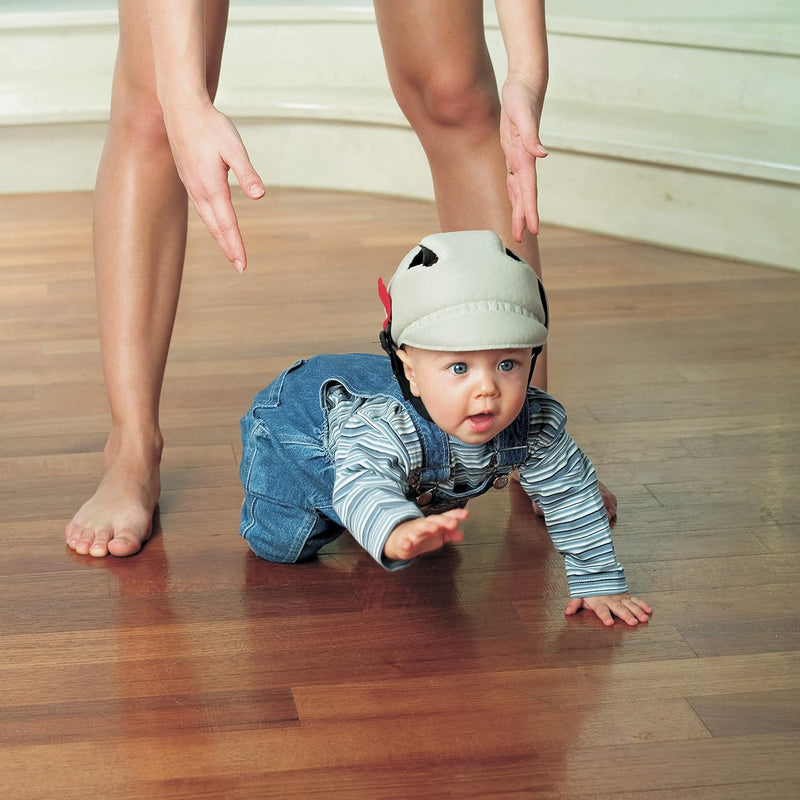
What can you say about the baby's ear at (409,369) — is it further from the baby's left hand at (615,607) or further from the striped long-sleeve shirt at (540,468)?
the baby's left hand at (615,607)

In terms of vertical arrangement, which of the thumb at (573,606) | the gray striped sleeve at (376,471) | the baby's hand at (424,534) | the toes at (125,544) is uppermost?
the baby's hand at (424,534)

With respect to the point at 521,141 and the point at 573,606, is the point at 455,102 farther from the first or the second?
the point at 573,606

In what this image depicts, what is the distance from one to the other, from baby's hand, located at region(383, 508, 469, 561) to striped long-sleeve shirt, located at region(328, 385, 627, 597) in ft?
0.37

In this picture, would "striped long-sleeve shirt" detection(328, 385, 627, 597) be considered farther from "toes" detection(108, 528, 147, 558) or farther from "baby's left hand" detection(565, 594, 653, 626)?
"toes" detection(108, 528, 147, 558)

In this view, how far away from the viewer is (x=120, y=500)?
3.93 ft

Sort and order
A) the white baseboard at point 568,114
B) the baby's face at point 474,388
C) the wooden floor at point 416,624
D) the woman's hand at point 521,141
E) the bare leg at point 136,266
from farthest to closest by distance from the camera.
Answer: the white baseboard at point 568,114, the bare leg at point 136,266, the woman's hand at point 521,141, the baby's face at point 474,388, the wooden floor at point 416,624

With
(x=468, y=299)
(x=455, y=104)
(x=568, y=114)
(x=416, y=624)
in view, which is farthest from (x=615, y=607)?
(x=568, y=114)

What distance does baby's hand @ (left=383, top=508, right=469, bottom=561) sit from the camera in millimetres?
849

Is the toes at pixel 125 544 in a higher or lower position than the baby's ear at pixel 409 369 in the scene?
lower

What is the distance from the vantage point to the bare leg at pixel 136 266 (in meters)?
1.21

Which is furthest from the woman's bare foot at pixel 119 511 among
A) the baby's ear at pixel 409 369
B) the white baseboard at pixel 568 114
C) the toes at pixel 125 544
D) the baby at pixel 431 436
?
the white baseboard at pixel 568 114

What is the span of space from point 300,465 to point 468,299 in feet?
0.89

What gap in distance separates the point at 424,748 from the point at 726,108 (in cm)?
187

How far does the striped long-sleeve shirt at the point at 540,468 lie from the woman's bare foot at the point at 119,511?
0.22m
